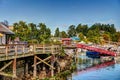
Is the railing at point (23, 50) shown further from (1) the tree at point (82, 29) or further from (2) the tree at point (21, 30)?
(1) the tree at point (82, 29)

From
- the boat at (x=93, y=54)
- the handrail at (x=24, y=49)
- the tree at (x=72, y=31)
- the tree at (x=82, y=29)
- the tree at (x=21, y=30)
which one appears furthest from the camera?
the tree at (x=82, y=29)

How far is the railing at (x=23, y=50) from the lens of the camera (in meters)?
24.9

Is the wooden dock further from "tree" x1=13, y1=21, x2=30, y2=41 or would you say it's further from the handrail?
"tree" x1=13, y1=21, x2=30, y2=41

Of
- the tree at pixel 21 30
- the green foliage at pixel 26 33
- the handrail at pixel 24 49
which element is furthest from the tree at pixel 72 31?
the handrail at pixel 24 49

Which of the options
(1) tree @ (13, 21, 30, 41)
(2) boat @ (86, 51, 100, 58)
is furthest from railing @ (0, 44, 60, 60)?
(2) boat @ (86, 51, 100, 58)

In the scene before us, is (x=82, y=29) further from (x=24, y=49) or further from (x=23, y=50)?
(x=23, y=50)

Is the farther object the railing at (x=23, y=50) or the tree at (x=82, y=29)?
A: the tree at (x=82, y=29)

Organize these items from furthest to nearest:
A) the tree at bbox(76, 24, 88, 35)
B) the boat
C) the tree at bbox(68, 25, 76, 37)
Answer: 1. the tree at bbox(76, 24, 88, 35)
2. the tree at bbox(68, 25, 76, 37)
3. the boat

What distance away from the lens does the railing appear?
81.7 ft

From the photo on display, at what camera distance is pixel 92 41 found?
113m

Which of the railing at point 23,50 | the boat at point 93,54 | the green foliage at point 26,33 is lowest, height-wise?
the boat at point 93,54

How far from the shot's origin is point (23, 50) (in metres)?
29.3

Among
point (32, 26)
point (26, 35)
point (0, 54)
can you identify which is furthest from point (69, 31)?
point (0, 54)

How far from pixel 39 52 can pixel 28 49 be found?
2142 millimetres
